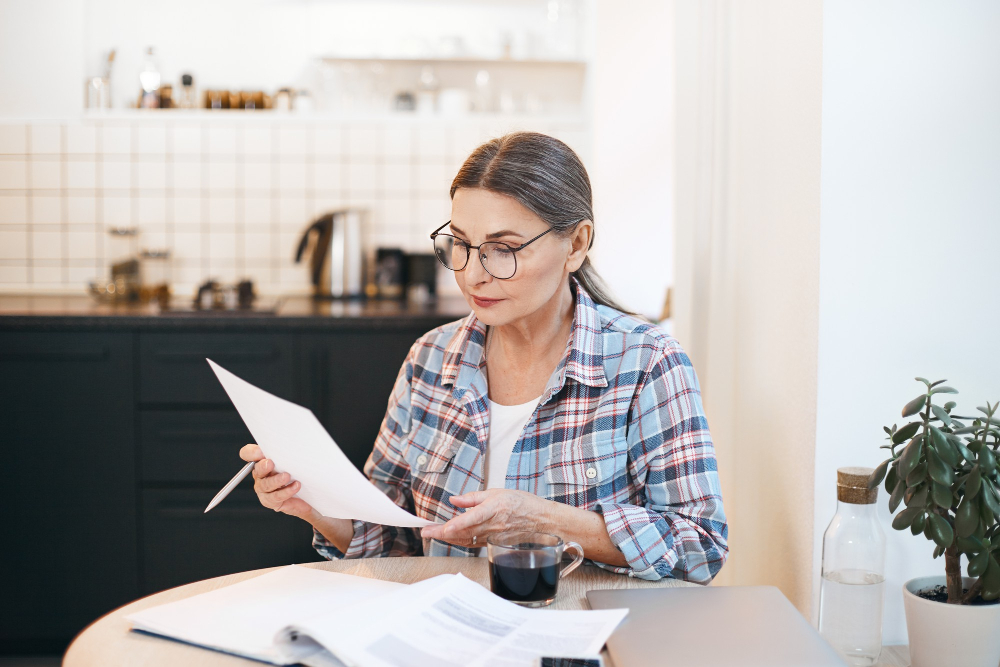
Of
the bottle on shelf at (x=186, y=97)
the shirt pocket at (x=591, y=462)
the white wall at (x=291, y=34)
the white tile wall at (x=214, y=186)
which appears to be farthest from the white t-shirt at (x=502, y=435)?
the bottle on shelf at (x=186, y=97)

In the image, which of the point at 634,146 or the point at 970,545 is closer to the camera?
the point at 970,545

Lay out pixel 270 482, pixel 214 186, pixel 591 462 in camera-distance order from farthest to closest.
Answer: pixel 214 186 → pixel 591 462 → pixel 270 482

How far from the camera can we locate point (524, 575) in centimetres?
94

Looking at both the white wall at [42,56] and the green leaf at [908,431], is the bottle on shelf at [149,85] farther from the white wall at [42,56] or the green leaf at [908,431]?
the green leaf at [908,431]

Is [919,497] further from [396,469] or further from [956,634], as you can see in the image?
[396,469]

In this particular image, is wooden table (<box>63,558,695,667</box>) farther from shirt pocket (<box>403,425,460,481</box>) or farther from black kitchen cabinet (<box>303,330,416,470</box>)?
black kitchen cabinet (<box>303,330,416,470</box>)

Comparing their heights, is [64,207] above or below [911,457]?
above

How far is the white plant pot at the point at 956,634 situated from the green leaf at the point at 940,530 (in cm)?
10

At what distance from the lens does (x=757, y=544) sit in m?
1.64

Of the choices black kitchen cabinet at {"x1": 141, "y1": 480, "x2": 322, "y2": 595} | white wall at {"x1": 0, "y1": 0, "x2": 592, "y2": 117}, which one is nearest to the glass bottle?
black kitchen cabinet at {"x1": 141, "y1": 480, "x2": 322, "y2": 595}

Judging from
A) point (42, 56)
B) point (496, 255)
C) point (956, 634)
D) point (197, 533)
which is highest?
point (42, 56)

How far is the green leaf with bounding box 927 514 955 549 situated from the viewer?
1.09 metres

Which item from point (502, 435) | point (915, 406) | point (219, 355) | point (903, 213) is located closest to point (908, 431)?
point (915, 406)

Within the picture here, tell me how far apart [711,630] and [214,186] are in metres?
2.72
